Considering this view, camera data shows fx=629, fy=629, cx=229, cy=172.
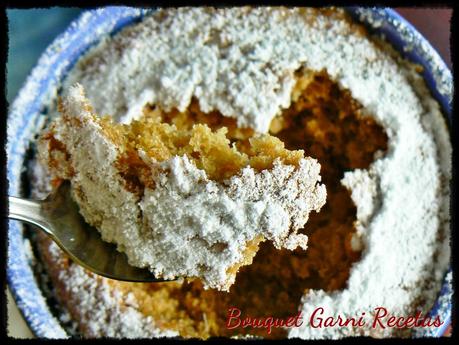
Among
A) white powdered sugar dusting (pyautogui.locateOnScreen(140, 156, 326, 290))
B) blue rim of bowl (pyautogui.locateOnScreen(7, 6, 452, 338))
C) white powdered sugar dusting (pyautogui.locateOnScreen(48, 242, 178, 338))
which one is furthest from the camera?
blue rim of bowl (pyautogui.locateOnScreen(7, 6, 452, 338))

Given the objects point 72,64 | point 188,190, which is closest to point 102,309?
point 188,190

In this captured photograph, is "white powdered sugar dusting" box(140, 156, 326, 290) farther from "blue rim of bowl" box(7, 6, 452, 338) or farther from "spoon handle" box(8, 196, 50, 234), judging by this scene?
"blue rim of bowl" box(7, 6, 452, 338)

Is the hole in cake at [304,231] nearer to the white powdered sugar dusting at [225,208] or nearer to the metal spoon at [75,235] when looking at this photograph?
the metal spoon at [75,235]

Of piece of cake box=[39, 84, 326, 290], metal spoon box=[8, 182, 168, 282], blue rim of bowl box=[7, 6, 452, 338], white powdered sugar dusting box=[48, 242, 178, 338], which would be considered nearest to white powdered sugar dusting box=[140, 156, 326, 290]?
piece of cake box=[39, 84, 326, 290]

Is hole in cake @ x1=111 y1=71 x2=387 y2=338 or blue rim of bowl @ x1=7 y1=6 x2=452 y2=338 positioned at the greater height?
blue rim of bowl @ x1=7 y1=6 x2=452 y2=338

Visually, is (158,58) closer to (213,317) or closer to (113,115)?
(113,115)
